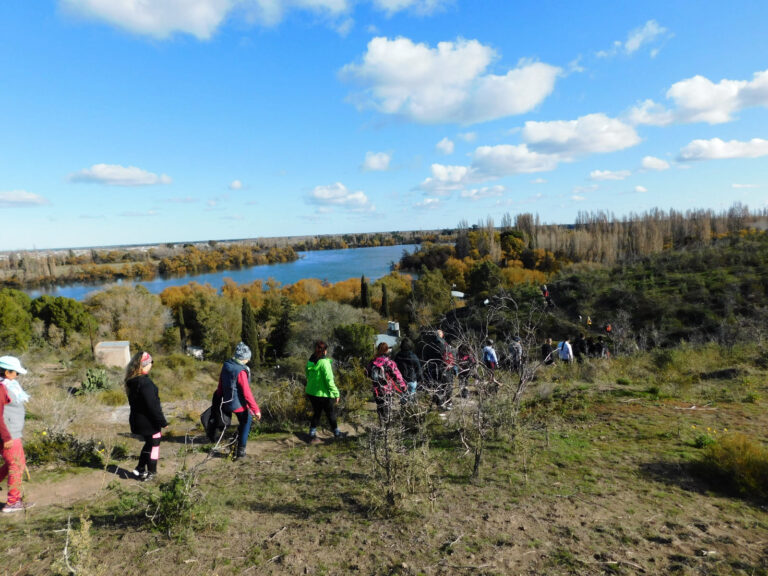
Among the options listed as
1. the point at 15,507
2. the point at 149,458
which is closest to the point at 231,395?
the point at 149,458

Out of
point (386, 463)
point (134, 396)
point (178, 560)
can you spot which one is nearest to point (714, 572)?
point (386, 463)

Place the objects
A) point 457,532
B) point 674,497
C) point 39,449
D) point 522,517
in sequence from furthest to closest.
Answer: point 39,449 < point 674,497 < point 522,517 < point 457,532

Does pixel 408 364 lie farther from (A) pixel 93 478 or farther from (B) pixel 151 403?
(A) pixel 93 478

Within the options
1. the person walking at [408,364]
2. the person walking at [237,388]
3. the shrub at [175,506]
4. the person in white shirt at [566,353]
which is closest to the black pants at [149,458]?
the person walking at [237,388]

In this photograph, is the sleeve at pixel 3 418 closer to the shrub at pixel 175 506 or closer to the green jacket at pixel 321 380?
the shrub at pixel 175 506

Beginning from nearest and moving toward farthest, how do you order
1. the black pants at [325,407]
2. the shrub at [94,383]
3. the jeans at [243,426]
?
the jeans at [243,426]
the black pants at [325,407]
the shrub at [94,383]

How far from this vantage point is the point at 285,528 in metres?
3.21

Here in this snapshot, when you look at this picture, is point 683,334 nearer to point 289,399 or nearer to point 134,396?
point 289,399

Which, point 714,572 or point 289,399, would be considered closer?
point 714,572

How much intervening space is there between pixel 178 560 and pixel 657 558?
3.40 meters

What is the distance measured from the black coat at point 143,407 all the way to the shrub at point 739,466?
5.73 metres

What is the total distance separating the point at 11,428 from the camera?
361 cm

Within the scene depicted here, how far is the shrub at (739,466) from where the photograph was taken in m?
3.72

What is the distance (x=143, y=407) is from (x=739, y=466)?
19.9 ft
